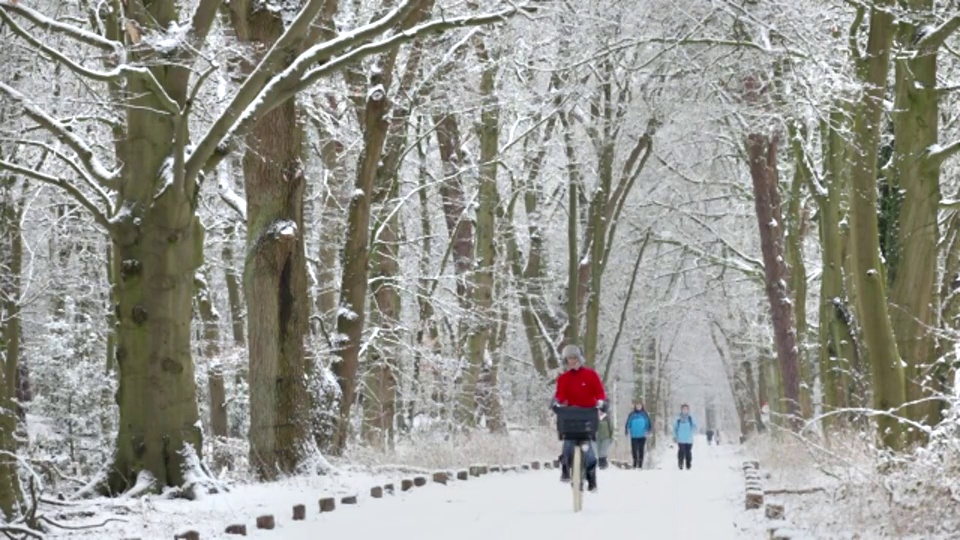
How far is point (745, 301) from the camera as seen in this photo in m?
49.8

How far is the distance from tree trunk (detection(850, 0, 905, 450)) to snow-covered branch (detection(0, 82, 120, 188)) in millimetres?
7707

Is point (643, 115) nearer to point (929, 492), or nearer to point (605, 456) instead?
point (605, 456)

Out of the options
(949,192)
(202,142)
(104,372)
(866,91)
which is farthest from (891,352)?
(104,372)

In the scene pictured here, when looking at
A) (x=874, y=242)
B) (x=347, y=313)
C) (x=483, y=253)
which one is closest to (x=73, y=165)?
(x=347, y=313)

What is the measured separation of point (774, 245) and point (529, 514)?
14896 mm

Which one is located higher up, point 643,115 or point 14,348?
point 643,115

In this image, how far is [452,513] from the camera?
1271cm

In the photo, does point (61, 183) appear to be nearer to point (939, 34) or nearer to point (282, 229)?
point (282, 229)

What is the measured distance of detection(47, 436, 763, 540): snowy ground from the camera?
1066 cm

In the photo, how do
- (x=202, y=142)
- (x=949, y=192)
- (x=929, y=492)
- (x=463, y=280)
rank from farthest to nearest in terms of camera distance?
(x=463, y=280) < (x=949, y=192) < (x=202, y=142) < (x=929, y=492)

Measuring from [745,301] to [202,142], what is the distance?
38.9m

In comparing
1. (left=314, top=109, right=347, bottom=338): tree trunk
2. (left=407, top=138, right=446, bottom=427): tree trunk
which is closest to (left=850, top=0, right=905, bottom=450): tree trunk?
(left=407, top=138, right=446, bottom=427): tree trunk

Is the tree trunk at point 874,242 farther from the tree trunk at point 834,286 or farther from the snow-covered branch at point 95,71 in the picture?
the snow-covered branch at point 95,71

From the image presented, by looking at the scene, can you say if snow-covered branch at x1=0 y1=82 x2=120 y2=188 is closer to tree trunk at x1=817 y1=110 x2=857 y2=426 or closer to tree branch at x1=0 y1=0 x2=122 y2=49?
tree branch at x1=0 y1=0 x2=122 y2=49
